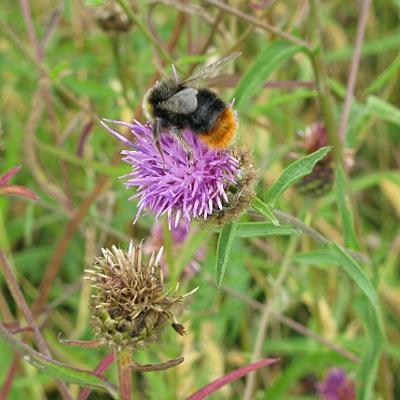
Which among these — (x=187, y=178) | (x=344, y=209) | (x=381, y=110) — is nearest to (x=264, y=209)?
(x=187, y=178)

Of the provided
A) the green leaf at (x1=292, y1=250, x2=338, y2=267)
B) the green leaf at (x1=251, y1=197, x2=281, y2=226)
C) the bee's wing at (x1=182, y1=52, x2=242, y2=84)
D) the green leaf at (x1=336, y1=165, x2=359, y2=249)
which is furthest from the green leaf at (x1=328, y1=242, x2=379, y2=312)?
the bee's wing at (x1=182, y1=52, x2=242, y2=84)

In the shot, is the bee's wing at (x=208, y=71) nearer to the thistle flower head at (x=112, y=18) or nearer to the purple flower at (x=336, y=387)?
the thistle flower head at (x=112, y=18)

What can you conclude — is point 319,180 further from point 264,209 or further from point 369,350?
point 264,209

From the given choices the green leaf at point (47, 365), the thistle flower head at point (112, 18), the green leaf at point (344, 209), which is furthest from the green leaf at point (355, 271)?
the thistle flower head at point (112, 18)

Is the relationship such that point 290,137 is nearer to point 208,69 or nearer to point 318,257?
point 318,257

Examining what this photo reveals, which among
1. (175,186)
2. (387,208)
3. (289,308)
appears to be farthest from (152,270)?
(387,208)
